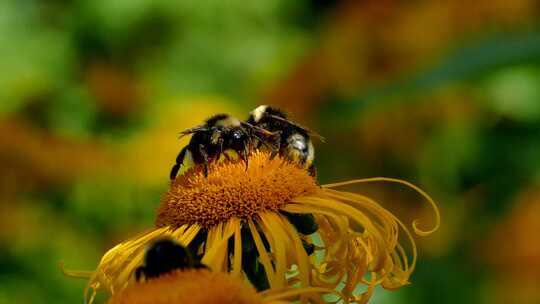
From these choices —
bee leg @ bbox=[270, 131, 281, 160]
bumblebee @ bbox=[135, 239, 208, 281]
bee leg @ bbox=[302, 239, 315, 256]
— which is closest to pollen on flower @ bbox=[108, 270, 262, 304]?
bumblebee @ bbox=[135, 239, 208, 281]

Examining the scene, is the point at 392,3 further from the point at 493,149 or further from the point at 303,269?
the point at 303,269

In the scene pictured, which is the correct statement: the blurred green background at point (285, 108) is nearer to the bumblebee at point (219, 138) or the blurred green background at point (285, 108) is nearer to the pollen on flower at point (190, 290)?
the bumblebee at point (219, 138)

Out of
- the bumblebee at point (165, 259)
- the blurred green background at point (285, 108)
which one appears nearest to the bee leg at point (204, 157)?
the bumblebee at point (165, 259)

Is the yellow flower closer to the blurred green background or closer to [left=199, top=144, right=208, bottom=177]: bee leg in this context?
[left=199, top=144, right=208, bottom=177]: bee leg

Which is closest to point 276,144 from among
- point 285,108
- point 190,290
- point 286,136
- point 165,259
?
point 286,136

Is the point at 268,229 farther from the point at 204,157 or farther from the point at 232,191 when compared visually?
the point at 204,157
